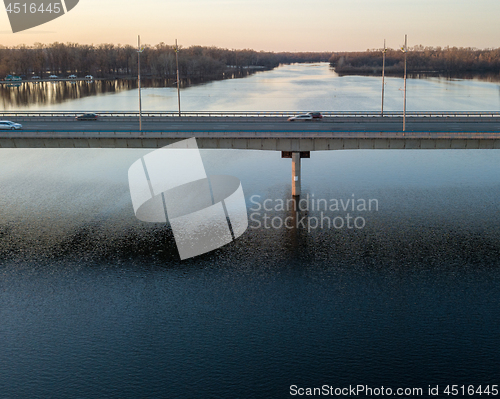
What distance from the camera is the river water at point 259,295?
107 feet

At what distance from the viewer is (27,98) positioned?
17425 cm

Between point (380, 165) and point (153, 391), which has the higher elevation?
point (380, 165)

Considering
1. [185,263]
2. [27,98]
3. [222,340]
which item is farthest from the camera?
[27,98]

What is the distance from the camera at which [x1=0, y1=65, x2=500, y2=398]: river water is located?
3250 centimetres

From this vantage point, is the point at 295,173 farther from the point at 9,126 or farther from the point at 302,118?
the point at 9,126

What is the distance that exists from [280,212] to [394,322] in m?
23.5

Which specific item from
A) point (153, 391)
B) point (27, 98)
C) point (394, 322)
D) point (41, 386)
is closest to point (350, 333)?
point (394, 322)

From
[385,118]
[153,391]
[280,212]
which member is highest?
[385,118]

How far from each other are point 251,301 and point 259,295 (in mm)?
1080

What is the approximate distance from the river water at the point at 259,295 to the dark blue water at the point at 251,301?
12 cm

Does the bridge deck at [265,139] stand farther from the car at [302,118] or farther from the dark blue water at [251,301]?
the car at [302,118]

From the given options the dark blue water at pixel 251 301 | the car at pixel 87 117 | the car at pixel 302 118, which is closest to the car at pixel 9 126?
the car at pixel 87 117

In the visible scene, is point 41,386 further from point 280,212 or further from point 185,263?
point 280,212

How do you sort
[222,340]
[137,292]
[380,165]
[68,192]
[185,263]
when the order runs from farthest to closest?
[380,165] → [68,192] → [185,263] → [137,292] → [222,340]
